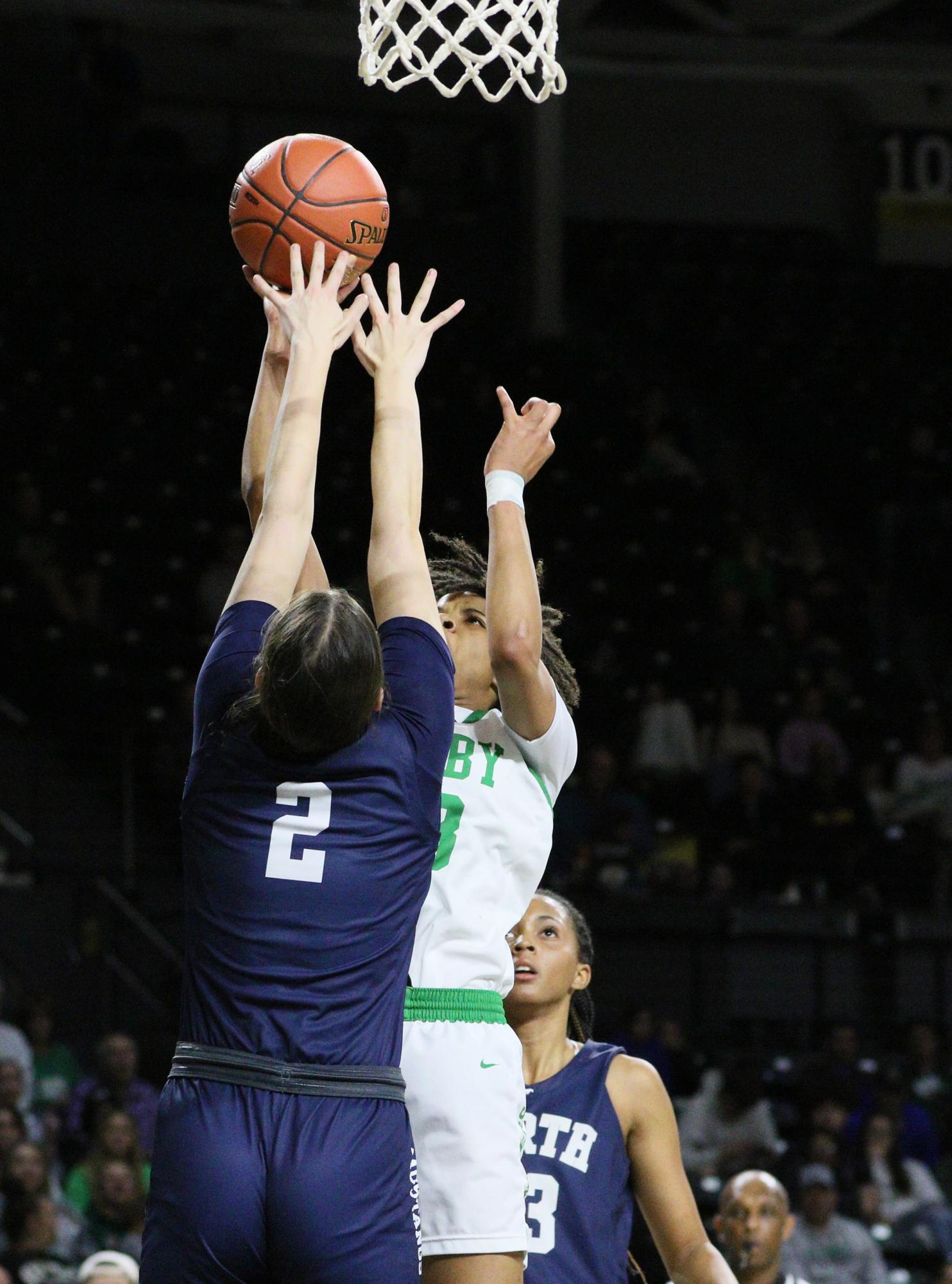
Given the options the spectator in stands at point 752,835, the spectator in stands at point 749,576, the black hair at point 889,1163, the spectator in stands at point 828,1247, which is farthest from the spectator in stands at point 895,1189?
the spectator in stands at point 749,576

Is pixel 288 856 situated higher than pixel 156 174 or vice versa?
pixel 156 174

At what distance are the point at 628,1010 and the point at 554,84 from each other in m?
6.08

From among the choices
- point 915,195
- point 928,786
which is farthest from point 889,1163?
point 915,195

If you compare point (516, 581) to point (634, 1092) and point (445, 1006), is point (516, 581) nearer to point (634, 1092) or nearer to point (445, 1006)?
point (445, 1006)

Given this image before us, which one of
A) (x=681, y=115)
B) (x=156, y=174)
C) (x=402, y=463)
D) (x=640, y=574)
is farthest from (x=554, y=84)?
(x=681, y=115)

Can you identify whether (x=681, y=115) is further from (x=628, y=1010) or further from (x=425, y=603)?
(x=425, y=603)

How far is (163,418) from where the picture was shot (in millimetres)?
13367

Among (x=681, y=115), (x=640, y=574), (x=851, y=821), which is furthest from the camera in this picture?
(x=681, y=115)

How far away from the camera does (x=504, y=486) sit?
3.21 meters

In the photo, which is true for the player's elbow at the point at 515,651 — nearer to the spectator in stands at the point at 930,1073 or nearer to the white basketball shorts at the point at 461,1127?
the white basketball shorts at the point at 461,1127

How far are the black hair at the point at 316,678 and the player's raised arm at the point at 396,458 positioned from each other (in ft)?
0.52

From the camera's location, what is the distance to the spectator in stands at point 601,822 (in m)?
10.4

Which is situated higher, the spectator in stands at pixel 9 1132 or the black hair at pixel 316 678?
the black hair at pixel 316 678

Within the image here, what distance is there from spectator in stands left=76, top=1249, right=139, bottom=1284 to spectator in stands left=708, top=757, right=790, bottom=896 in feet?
18.5
